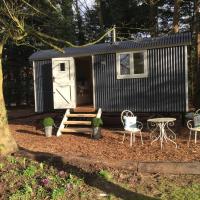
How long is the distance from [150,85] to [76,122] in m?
2.75

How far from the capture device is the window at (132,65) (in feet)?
47.0

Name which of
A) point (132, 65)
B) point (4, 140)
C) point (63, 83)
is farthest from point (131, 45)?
point (4, 140)

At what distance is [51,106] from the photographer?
16.4 m

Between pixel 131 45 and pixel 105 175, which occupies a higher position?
pixel 131 45

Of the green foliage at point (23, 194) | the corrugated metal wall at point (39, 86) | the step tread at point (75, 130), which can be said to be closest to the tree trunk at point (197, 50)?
the step tread at point (75, 130)

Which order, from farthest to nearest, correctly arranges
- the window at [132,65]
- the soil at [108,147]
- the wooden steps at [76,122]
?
A: 1. the window at [132,65]
2. the wooden steps at [76,122]
3. the soil at [108,147]

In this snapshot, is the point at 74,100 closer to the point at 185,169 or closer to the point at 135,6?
the point at 185,169

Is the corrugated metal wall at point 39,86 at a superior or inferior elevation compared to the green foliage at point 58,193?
superior

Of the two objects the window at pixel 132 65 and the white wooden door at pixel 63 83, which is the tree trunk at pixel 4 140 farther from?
the white wooden door at pixel 63 83

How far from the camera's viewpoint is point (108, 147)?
11.1 metres

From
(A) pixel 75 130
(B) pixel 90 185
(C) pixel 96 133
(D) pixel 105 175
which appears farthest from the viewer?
(A) pixel 75 130

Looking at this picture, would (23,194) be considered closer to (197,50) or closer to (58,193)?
(58,193)

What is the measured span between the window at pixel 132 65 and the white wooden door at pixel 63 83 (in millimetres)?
1868

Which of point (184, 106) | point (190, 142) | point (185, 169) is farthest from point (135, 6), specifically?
point (185, 169)
